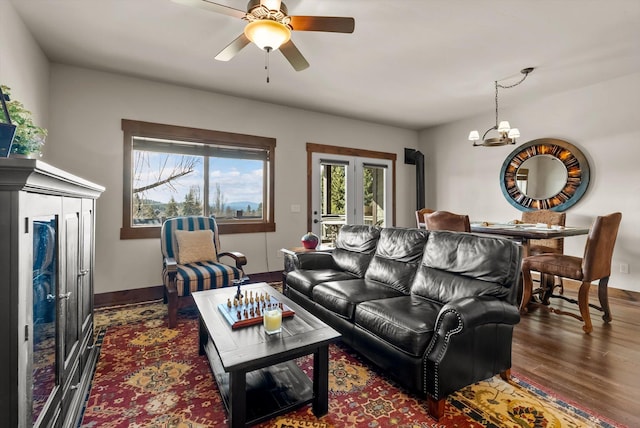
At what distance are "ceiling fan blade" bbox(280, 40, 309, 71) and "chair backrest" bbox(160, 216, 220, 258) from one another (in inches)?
87.6

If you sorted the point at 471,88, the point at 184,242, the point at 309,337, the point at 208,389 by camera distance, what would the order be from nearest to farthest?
the point at 309,337, the point at 208,389, the point at 184,242, the point at 471,88

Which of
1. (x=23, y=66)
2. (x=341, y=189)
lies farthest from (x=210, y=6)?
(x=341, y=189)

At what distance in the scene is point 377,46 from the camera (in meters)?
3.05

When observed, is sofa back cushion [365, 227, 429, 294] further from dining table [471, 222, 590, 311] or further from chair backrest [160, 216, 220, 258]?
chair backrest [160, 216, 220, 258]

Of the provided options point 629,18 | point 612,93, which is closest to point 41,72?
point 629,18

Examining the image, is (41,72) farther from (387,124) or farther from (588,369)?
(588,369)

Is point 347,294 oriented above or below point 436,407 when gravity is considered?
above

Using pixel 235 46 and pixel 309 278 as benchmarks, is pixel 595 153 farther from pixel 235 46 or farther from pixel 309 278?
pixel 235 46

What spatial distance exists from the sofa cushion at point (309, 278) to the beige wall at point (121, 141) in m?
1.55

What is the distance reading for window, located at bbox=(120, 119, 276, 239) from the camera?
3854 millimetres

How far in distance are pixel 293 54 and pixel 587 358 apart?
324 centimetres

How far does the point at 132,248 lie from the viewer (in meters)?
3.79

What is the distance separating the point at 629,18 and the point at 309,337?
3.64 m

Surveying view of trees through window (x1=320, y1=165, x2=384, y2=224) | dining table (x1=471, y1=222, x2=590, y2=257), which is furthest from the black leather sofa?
view of trees through window (x1=320, y1=165, x2=384, y2=224)
